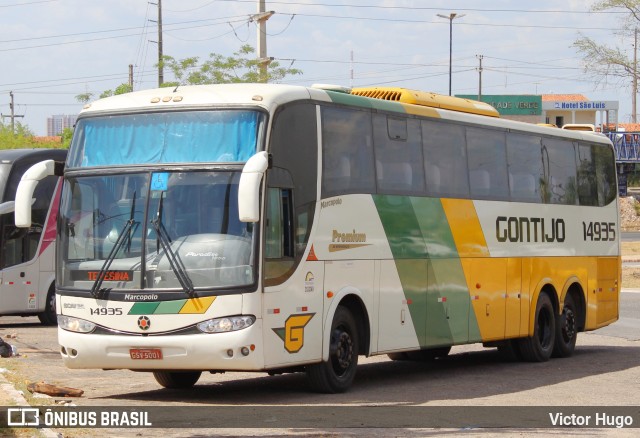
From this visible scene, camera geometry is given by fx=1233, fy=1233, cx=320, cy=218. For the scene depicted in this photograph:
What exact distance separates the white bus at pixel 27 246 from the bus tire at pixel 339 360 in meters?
12.7

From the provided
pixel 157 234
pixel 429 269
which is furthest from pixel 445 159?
pixel 157 234

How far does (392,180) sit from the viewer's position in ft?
50.9

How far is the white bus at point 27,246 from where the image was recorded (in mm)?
25406

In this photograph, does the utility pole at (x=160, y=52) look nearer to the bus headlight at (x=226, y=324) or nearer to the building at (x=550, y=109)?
the bus headlight at (x=226, y=324)

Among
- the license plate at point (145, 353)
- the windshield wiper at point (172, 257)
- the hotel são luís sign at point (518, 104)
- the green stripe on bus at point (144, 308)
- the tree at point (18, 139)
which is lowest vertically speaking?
the license plate at point (145, 353)

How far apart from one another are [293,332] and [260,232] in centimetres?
124

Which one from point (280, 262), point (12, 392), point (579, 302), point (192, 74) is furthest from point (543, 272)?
point (192, 74)

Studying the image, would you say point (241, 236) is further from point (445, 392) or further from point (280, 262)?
point (445, 392)

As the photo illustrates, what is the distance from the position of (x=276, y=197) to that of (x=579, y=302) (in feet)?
Answer: 31.4

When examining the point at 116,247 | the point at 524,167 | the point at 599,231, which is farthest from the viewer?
the point at 599,231

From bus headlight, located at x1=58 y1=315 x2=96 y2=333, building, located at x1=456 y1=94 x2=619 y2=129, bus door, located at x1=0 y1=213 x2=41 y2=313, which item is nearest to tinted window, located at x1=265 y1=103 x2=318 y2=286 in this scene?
bus headlight, located at x1=58 y1=315 x2=96 y2=333

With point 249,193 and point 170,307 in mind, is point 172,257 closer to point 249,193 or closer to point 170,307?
point 170,307

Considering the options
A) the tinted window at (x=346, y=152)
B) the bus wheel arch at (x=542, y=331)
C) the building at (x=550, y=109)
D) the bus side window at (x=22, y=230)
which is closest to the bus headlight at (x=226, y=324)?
the tinted window at (x=346, y=152)

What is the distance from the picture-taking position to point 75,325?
1321cm
